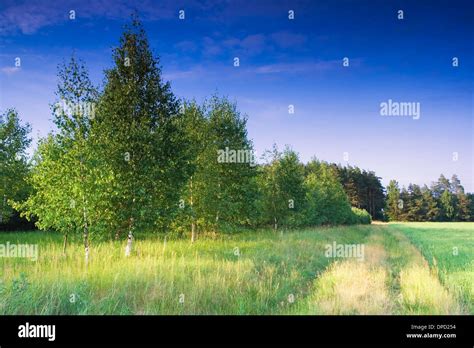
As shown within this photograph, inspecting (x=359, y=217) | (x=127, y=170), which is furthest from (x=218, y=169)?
(x=359, y=217)

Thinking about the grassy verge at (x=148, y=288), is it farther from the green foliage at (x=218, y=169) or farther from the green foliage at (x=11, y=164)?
the green foliage at (x=11, y=164)

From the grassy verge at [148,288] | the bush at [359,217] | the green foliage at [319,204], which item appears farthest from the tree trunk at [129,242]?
the green foliage at [319,204]

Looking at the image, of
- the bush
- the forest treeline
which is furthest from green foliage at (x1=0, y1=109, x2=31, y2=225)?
the bush

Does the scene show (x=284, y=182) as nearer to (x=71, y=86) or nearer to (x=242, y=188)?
(x=242, y=188)

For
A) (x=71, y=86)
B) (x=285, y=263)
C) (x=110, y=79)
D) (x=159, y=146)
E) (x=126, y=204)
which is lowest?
(x=285, y=263)

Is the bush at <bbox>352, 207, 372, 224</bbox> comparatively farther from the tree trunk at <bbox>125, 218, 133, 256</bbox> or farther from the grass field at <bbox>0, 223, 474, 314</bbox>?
the tree trunk at <bbox>125, 218, 133, 256</bbox>

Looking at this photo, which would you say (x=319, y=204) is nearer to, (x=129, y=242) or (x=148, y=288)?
(x=129, y=242)

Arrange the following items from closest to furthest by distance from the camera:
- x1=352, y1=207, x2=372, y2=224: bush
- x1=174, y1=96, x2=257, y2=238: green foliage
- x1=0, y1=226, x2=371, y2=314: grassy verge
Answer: x1=0, y1=226, x2=371, y2=314: grassy verge < x1=174, y1=96, x2=257, y2=238: green foliage < x1=352, y1=207, x2=372, y2=224: bush

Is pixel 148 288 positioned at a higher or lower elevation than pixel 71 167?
lower
